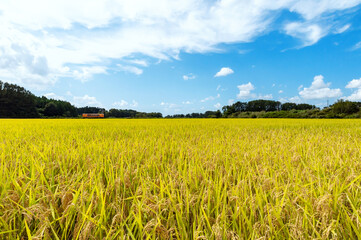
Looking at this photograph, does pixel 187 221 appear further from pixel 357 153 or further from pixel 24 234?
pixel 357 153

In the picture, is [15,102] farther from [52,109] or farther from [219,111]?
[219,111]

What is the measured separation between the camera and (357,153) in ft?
10.2

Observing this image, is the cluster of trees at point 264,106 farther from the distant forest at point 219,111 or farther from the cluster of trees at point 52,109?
the cluster of trees at point 52,109

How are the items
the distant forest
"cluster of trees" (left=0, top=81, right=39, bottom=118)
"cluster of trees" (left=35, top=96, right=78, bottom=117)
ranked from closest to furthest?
the distant forest, "cluster of trees" (left=0, top=81, right=39, bottom=118), "cluster of trees" (left=35, top=96, right=78, bottom=117)

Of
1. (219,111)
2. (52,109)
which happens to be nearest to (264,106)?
(219,111)

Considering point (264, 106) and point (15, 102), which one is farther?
point (264, 106)

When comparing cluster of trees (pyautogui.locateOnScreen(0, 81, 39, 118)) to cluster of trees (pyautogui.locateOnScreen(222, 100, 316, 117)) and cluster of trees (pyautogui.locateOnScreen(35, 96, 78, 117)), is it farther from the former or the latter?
cluster of trees (pyautogui.locateOnScreen(222, 100, 316, 117))

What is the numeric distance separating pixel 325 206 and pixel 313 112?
144 ft

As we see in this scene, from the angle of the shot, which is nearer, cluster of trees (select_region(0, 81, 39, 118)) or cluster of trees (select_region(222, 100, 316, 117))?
cluster of trees (select_region(0, 81, 39, 118))

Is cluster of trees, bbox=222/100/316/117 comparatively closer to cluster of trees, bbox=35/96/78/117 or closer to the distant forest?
the distant forest

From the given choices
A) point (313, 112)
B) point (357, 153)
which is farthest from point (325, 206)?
point (313, 112)

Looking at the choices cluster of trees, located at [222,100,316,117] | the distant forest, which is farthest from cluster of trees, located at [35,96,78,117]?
cluster of trees, located at [222,100,316,117]

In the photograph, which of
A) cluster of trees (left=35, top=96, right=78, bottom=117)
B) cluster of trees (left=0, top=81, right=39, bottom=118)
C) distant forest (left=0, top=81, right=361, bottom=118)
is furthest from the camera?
cluster of trees (left=35, top=96, right=78, bottom=117)

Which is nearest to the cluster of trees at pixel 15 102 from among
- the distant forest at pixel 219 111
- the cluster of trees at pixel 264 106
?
the distant forest at pixel 219 111
